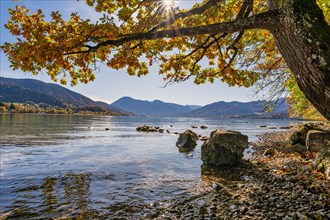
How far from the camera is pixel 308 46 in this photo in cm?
532

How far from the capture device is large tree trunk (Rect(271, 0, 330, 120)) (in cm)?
518

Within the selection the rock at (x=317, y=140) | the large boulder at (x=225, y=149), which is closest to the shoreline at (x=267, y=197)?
the large boulder at (x=225, y=149)

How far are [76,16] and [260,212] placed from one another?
965 centimetres

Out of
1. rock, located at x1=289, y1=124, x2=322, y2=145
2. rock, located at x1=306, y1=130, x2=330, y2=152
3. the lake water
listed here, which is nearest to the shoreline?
the lake water

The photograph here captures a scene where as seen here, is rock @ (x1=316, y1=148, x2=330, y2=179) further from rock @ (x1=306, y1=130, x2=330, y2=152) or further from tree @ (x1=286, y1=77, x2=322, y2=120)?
tree @ (x1=286, y1=77, x2=322, y2=120)

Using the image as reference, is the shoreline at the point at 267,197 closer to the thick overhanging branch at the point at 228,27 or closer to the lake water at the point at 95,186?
the lake water at the point at 95,186

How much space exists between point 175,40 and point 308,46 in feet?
25.7

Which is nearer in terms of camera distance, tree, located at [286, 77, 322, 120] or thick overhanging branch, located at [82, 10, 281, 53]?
thick overhanging branch, located at [82, 10, 281, 53]

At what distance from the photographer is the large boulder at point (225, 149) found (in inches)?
760

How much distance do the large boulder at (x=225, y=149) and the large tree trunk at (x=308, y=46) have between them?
557 inches

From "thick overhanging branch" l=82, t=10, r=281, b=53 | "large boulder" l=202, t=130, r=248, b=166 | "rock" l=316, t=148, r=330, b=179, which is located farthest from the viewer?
"large boulder" l=202, t=130, r=248, b=166

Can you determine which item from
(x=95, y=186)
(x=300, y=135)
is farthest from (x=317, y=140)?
(x=95, y=186)

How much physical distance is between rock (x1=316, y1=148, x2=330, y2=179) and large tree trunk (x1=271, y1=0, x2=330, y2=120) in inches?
303

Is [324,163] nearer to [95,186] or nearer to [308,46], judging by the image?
[308,46]
